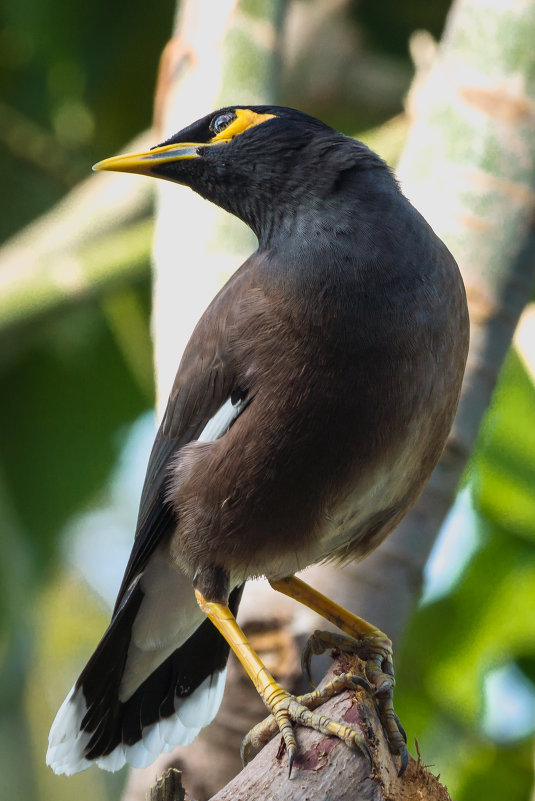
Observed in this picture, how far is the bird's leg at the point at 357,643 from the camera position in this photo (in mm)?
2697

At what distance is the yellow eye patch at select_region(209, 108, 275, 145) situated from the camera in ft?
11.0

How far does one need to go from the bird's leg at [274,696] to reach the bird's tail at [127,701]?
0.33m


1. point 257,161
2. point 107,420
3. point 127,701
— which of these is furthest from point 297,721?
point 107,420

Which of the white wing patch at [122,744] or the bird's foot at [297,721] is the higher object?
the bird's foot at [297,721]

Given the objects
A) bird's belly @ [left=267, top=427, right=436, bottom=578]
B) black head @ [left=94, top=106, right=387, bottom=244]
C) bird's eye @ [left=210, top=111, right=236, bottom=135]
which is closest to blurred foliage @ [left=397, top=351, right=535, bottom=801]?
bird's belly @ [left=267, top=427, right=436, bottom=578]

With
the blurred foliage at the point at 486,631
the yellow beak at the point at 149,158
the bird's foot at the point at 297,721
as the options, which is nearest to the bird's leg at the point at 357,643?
the bird's foot at the point at 297,721

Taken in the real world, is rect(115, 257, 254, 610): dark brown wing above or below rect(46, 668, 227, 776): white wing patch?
above

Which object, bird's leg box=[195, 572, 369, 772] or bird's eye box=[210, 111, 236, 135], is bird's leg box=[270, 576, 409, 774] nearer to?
bird's leg box=[195, 572, 369, 772]

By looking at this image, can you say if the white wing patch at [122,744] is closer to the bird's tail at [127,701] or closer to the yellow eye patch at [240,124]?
the bird's tail at [127,701]

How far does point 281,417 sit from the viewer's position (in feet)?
9.16

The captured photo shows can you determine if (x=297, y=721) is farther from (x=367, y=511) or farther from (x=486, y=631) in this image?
(x=486, y=631)

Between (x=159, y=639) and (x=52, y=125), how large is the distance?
3578mm

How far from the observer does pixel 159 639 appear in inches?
138

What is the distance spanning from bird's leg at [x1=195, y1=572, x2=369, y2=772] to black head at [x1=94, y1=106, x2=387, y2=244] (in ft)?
3.64
